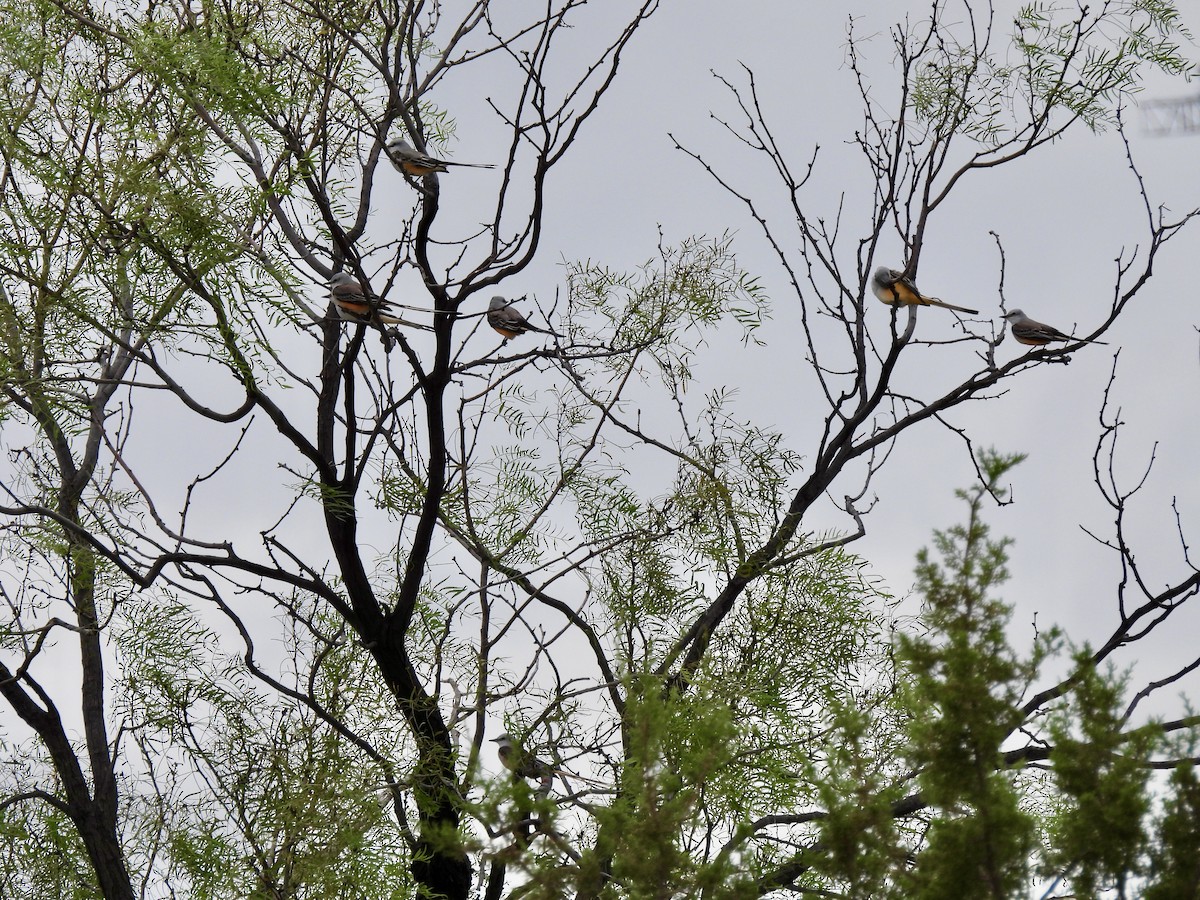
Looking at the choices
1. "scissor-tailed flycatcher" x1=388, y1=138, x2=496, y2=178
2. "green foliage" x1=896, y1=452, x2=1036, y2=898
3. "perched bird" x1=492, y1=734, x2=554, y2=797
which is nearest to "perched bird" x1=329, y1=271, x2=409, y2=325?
"scissor-tailed flycatcher" x1=388, y1=138, x2=496, y2=178

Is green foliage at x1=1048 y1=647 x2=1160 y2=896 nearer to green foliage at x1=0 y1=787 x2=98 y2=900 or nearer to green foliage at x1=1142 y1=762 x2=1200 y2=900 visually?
green foliage at x1=1142 y1=762 x2=1200 y2=900

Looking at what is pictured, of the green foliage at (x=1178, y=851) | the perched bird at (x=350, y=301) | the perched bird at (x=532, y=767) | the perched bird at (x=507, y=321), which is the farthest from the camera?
the perched bird at (x=507, y=321)

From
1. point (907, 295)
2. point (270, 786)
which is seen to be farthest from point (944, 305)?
point (270, 786)

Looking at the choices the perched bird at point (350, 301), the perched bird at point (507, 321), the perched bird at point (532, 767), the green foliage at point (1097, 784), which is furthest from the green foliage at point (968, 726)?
the perched bird at point (507, 321)

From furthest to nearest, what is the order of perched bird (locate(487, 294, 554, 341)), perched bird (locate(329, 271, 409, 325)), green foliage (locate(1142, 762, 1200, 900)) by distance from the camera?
perched bird (locate(487, 294, 554, 341)) < perched bird (locate(329, 271, 409, 325)) < green foliage (locate(1142, 762, 1200, 900))

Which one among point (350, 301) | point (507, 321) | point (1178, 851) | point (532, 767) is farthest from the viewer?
point (507, 321)

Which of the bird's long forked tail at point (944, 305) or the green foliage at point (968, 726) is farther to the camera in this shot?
the bird's long forked tail at point (944, 305)

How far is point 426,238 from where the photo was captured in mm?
3357

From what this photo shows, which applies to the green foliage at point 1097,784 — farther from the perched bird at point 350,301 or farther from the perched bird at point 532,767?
the perched bird at point 350,301

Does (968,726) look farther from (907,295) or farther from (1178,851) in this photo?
(907,295)

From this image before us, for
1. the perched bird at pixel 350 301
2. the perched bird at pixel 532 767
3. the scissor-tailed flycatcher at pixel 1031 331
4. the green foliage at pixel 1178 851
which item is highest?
the scissor-tailed flycatcher at pixel 1031 331

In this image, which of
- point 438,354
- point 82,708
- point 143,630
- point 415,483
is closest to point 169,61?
point 438,354

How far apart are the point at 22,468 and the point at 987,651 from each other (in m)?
4.34

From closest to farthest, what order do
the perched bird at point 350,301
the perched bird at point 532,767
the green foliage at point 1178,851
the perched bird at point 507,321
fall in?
1. the green foliage at point 1178,851
2. the perched bird at point 532,767
3. the perched bird at point 350,301
4. the perched bird at point 507,321
